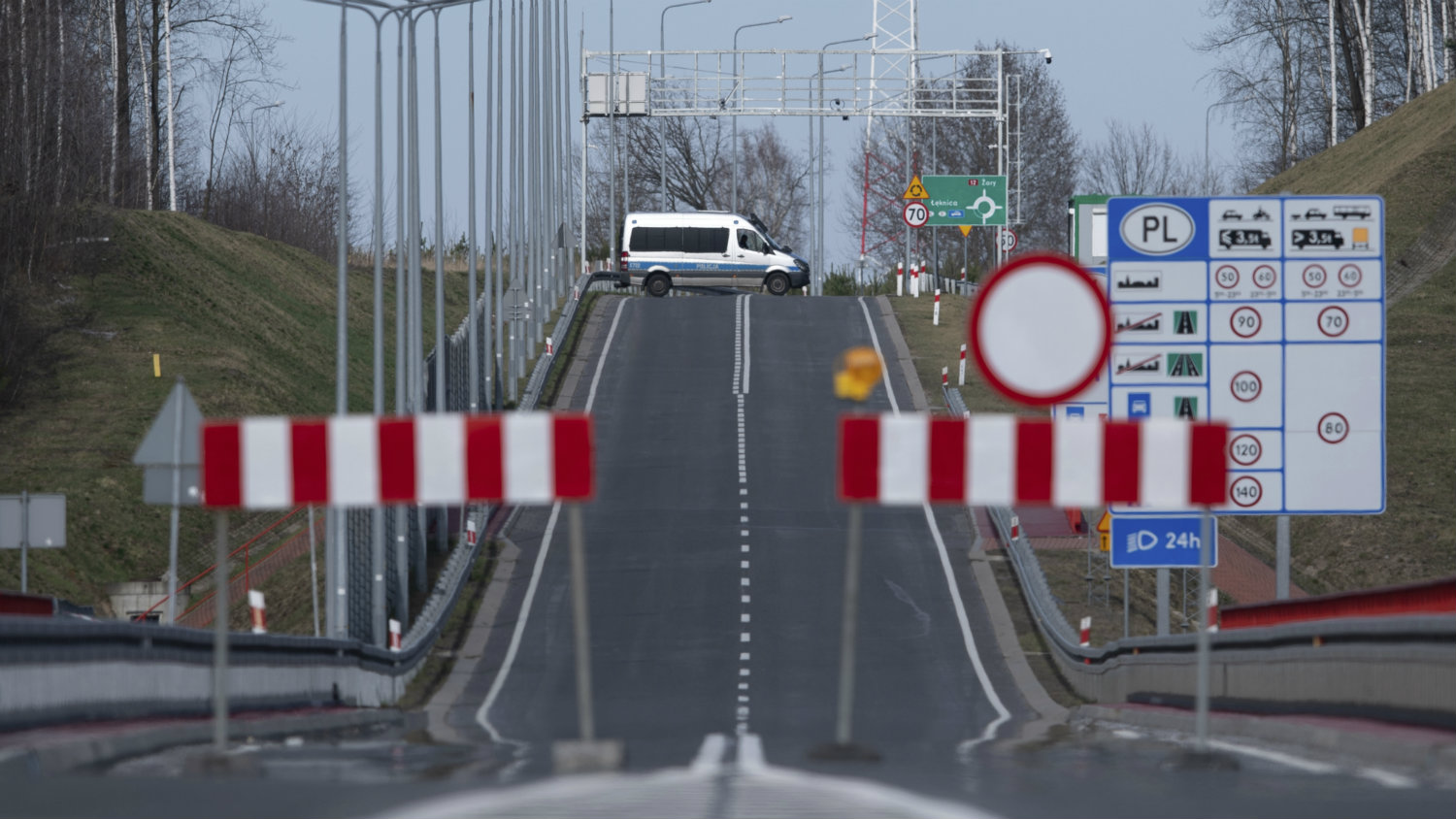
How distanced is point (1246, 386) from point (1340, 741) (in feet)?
Result: 37.8

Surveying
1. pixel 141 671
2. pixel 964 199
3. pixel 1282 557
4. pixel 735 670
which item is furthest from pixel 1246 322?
pixel 964 199

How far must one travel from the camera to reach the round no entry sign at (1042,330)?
897 cm

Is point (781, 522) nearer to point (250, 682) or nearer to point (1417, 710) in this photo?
point (250, 682)

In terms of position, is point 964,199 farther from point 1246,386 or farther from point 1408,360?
point 1246,386

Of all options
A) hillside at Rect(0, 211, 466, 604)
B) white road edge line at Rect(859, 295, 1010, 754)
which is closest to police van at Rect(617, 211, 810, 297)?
hillside at Rect(0, 211, 466, 604)

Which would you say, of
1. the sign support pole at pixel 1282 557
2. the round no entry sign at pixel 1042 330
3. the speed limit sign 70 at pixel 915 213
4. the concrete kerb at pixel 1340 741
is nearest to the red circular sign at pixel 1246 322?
the sign support pole at pixel 1282 557

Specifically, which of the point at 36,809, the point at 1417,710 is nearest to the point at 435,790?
the point at 36,809

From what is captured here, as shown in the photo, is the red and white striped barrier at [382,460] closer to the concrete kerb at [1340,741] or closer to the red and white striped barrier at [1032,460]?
the red and white striped barrier at [1032,460]

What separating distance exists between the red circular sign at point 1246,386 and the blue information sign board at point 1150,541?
1.70 meters

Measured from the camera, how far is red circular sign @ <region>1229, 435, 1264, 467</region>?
66.7 ft

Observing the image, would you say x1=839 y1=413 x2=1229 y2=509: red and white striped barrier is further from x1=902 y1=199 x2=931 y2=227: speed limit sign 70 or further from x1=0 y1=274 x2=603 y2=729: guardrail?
x1=902 y1=199 x2=931 y2=227: speed limit sign 70

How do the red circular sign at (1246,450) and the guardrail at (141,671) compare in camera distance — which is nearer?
the guardrail at (141,671)

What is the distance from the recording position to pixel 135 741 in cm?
971

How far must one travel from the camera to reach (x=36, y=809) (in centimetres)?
741
